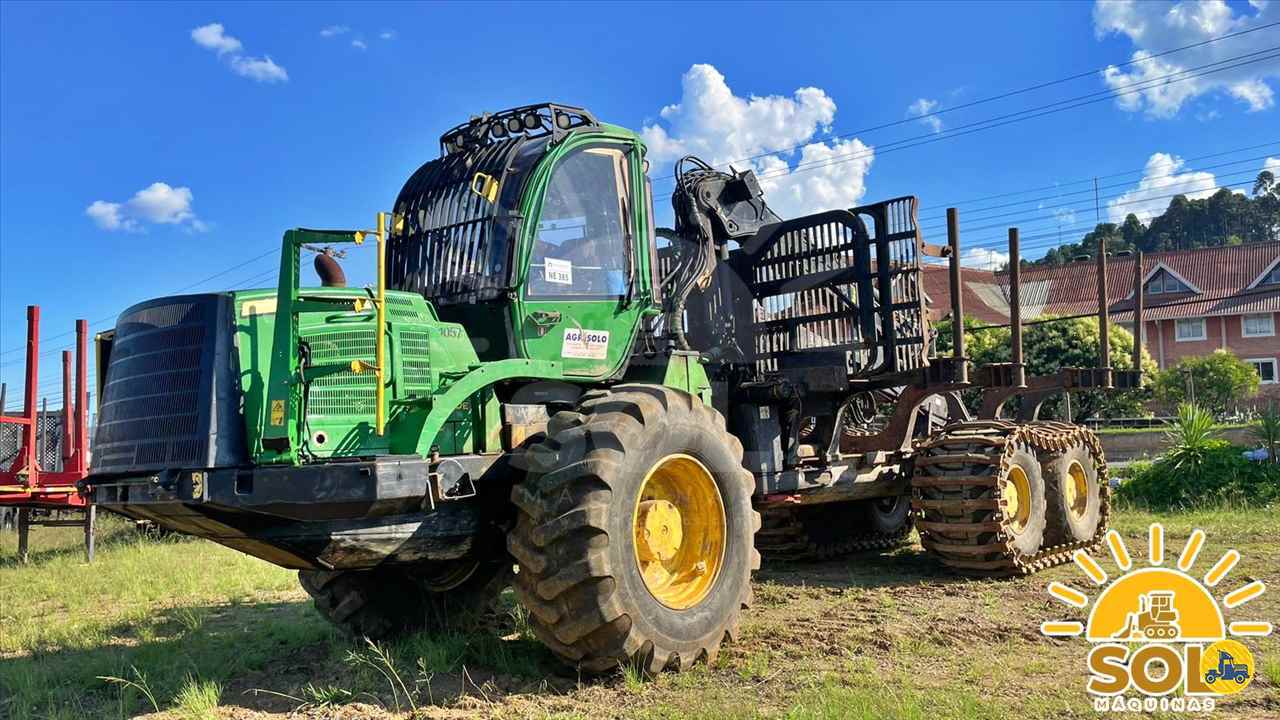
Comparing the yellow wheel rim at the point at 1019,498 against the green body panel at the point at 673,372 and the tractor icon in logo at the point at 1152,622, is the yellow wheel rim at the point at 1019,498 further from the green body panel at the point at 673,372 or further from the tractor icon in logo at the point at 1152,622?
the green body panel at the point at 673,372

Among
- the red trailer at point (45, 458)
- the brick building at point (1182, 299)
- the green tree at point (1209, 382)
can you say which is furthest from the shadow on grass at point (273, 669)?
the brick building at point (1182, 299)

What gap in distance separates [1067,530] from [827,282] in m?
3.39

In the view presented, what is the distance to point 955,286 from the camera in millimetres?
9211

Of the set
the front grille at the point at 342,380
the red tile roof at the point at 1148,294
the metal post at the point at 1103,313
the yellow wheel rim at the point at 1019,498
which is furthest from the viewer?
the red tile roof at the point at 1148,294

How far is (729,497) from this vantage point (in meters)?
6.42

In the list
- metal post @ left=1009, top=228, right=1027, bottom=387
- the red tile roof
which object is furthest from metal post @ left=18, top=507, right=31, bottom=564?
the red tile roof

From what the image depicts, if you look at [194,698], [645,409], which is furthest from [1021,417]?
[194,698]

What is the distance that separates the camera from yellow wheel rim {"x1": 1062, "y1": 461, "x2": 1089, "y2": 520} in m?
10.3

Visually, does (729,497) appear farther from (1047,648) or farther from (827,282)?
(827,282)

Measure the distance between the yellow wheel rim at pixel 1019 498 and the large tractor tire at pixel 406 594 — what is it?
15.1 feet

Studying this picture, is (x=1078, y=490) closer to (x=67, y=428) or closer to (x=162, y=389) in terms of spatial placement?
(x=162, y=389)

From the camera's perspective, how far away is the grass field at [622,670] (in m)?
5.18

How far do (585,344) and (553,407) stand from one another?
0.46 metres

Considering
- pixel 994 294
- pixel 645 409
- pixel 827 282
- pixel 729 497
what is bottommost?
pixel 729 497
